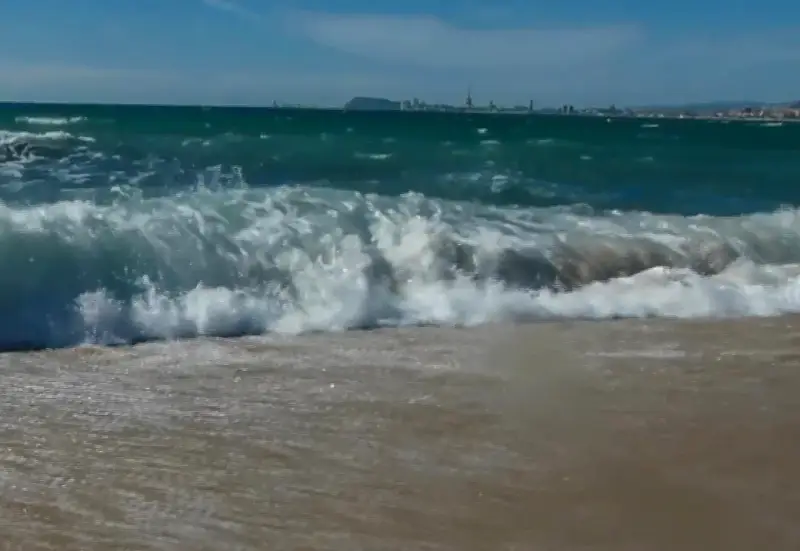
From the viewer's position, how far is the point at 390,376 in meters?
4.84

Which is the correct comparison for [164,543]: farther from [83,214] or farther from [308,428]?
[83,214]

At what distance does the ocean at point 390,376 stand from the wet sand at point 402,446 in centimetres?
1

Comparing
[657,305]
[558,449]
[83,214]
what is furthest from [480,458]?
[83,214]

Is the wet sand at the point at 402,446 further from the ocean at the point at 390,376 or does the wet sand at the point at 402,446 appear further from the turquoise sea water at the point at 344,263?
the turquoise sea water at the point at 344,263

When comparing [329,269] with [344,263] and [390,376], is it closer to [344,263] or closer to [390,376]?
[344,263]

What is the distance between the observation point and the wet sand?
3.19 metres

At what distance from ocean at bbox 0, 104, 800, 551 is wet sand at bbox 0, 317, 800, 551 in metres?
0.01

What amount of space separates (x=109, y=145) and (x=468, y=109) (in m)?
86.2

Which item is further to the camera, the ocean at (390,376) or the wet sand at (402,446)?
the ocean at (390,376)

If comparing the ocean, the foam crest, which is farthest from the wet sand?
the foam crest

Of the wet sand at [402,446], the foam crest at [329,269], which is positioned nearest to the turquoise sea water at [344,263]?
the foam crest at [329,269]

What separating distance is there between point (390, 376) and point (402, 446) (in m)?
0.96

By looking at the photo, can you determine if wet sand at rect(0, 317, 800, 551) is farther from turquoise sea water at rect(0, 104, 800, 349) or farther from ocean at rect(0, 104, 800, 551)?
turquoise sea water at rect(0, 104, 800, 349)

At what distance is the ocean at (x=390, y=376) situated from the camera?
3.29m
